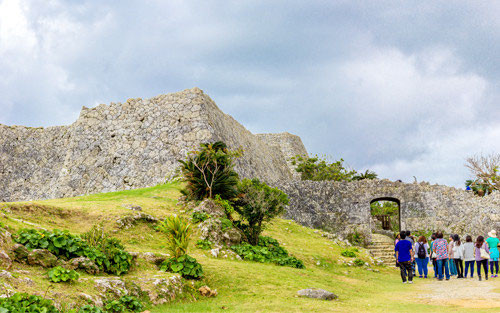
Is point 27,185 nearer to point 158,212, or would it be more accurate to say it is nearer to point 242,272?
point 158,212

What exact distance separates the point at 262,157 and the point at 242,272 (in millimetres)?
24438

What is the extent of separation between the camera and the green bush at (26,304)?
4.48 meters

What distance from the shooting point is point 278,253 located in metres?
13.1

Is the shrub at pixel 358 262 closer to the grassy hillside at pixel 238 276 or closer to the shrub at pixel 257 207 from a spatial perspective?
the grassy hillside at pixel 238 276

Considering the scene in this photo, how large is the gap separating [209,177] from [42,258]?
9142 millimetres

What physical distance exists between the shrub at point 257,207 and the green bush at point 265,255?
0.73m

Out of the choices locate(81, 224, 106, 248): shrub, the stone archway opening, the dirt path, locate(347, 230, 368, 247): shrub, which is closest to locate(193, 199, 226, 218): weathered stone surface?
locate(81, 224, 106, 248): shrub

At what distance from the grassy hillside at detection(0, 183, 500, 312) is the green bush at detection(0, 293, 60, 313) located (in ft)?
1.44

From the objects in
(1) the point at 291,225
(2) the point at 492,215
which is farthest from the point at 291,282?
(2) the point at 492,215

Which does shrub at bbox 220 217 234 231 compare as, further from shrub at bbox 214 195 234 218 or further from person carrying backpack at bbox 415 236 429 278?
person carrying backpack at bbox 415 236 429 278

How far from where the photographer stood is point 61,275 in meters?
5.91

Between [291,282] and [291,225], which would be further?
[291,225]

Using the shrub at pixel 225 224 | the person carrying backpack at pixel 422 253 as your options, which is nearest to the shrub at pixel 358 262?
the person carrying backpack at pixel 422 253

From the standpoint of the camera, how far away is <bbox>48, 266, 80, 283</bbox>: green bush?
5.83 meters
